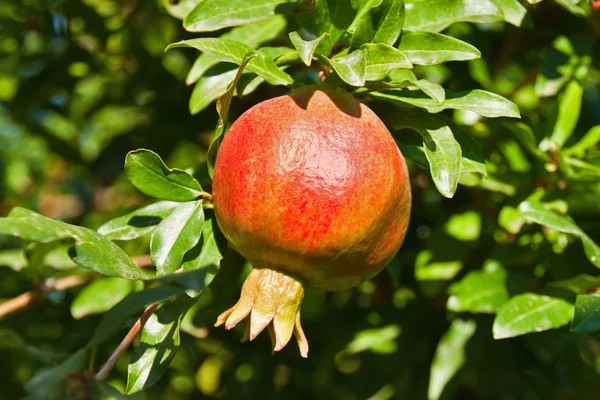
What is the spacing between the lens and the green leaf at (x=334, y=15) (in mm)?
1085

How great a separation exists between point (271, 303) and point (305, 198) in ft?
0.54

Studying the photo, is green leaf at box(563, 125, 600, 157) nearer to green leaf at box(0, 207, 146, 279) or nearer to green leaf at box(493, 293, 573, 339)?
green leaf at box(493, 293, 573, 339)

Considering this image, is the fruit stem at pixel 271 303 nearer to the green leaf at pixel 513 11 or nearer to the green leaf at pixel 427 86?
the green leaf at pixel 427 86

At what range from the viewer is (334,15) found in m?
1.09

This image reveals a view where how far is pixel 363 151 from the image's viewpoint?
912mm

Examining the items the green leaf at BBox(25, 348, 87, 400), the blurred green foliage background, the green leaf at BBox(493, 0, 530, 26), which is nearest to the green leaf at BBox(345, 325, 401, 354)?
the blurred green foliage background

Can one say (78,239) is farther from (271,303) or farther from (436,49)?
(436,49)

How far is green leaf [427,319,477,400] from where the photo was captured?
1511 millimetres

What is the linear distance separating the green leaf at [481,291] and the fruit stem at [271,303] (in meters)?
0.52

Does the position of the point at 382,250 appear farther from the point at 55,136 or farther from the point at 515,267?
the point at 55,136

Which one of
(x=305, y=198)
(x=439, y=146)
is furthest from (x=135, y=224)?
(x=439, y=146)

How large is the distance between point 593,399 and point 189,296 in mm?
1562

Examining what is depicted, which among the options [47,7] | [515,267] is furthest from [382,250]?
[47,7]

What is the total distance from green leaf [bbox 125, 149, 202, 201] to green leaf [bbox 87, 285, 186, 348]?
0.71 feet
